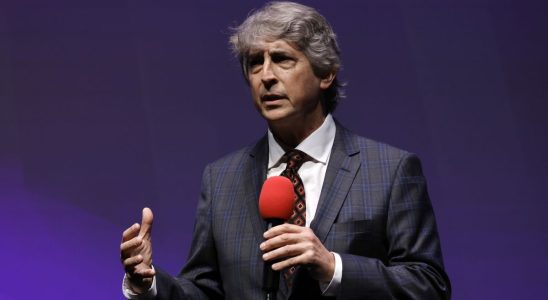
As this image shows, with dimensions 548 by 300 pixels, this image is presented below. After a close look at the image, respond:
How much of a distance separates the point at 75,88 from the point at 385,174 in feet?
4.60

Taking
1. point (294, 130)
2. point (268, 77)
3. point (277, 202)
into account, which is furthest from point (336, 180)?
point (277, 202)

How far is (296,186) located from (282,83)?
0.26 m

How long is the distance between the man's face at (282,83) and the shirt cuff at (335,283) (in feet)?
1.45

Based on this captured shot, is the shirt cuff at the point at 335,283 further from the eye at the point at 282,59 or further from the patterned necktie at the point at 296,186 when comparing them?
the eye at the point at 282,59

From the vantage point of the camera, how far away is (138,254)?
196cm

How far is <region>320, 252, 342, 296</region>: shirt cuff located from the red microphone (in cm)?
20

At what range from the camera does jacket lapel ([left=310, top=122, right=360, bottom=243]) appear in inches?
81.7

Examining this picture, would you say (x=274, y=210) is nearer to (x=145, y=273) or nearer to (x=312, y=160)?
(x=145, y=273)

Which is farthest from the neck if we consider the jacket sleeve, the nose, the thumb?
the thumb

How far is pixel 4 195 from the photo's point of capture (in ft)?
10.0

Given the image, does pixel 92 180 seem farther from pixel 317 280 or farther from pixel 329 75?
pixel 317 280

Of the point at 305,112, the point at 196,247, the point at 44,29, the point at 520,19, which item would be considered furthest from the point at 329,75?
the point at 44,29

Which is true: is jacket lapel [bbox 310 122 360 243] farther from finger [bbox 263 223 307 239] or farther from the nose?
finger [bbox 263 223 307 239]

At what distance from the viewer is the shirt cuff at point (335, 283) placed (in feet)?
6.23
